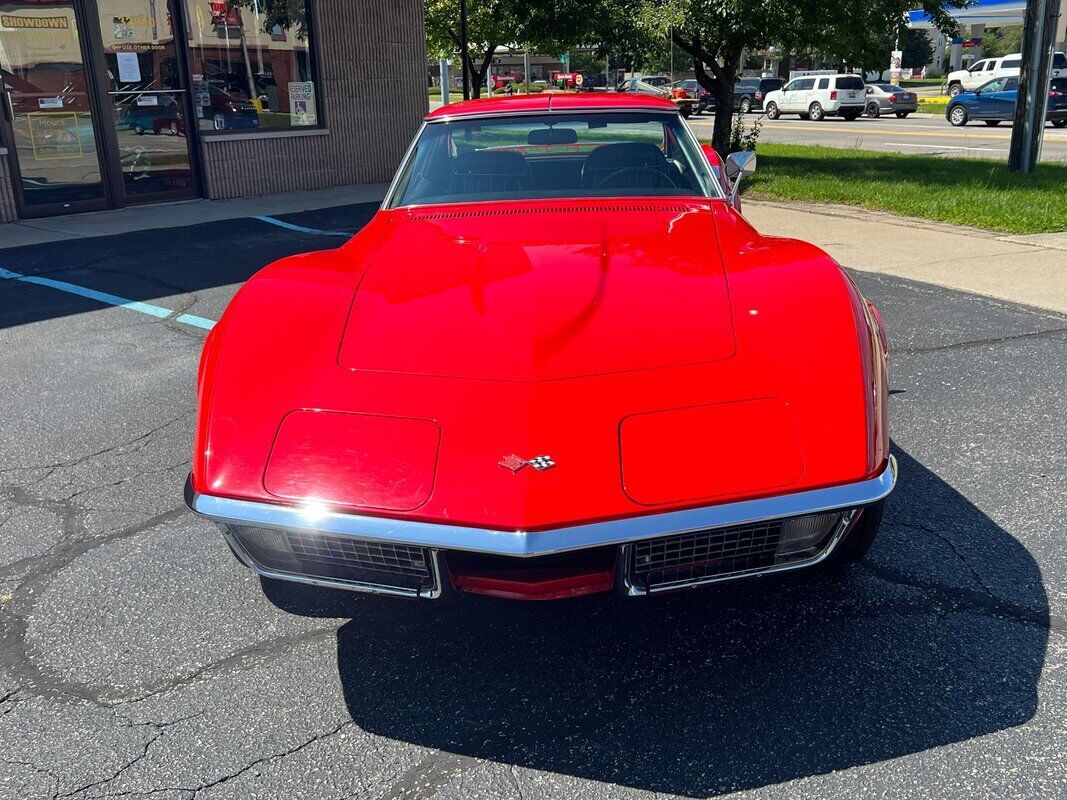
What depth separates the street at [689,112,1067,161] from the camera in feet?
59.4

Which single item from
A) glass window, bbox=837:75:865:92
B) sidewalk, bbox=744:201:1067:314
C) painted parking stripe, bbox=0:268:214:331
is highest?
glass window, bbox=837:75:865:92

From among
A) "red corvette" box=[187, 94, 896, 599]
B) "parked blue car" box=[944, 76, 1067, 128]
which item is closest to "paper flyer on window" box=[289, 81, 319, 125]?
"red corvette" box=[187, 94, 896, 599]

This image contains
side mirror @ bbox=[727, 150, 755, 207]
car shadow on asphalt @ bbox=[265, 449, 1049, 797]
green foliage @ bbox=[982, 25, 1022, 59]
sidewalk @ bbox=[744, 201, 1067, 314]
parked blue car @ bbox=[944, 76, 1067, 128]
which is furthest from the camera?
green foliage @ bbox=[982, 25, 1022, 59]

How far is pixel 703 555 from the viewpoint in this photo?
7.73 ft

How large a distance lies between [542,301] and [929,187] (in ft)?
33.6

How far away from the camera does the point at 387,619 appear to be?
2.90m

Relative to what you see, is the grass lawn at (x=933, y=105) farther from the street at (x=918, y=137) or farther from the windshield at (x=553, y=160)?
the windshield at (x=553, y=160)

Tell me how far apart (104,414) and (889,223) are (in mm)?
7943

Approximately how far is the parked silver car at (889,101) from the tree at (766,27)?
63.5 feet

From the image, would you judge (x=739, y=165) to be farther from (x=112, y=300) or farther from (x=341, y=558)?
(x=112, y=300)

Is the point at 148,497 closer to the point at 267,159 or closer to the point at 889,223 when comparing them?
the point at 889,223

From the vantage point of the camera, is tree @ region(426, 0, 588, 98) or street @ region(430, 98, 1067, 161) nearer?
tree @ region(426, 0, 588, 98)

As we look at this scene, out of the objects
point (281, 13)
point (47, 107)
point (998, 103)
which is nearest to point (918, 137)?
point (998, 103)

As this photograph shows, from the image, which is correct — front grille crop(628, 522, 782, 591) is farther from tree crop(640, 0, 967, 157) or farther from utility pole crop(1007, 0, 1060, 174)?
utility pole crop(1007, 0, 1060, 174)
